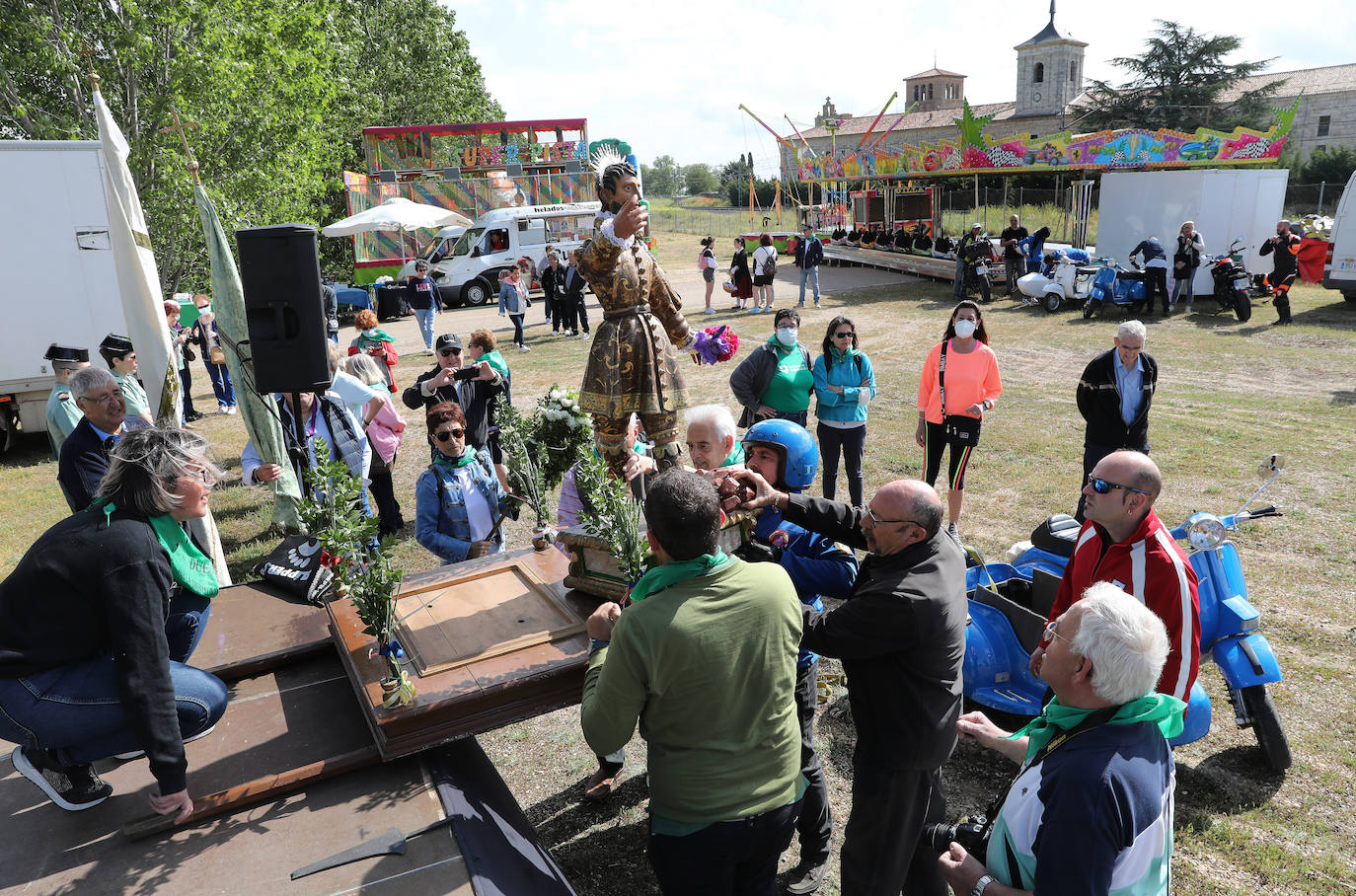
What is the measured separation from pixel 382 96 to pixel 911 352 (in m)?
28.0

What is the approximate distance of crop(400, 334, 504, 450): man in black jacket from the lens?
21.6ft

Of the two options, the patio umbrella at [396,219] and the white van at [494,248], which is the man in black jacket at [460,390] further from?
the white van at [494,248]

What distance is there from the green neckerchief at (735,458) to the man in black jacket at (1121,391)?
3078 millimetres

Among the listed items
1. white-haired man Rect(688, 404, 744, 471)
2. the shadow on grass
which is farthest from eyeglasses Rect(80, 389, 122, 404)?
the shadow on grass

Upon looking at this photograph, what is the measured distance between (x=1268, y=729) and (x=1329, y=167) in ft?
160

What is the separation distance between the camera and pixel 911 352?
14672 millimetres

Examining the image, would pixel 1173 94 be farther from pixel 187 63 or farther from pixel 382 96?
pixel 187 63

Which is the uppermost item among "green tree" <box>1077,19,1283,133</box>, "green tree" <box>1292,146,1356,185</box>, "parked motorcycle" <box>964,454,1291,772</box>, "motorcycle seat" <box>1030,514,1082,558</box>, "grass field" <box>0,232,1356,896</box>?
"green tree" <box>1077,19,1283,133</box>

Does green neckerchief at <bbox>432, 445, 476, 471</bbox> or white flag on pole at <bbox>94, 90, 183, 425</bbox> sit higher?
white flag on pole at <bbox>94, 90, 183, 425</bbox>

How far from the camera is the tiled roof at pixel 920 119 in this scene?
64.4 metres

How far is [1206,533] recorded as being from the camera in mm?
3826

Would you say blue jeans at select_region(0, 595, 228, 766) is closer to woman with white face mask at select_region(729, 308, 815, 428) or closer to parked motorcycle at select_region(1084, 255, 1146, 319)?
woman with white face mask at select_region(729, 308, 815, 428)

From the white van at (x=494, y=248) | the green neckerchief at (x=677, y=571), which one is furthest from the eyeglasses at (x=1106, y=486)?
the white van at (x=494, y=248)

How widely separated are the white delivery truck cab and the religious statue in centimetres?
1719
